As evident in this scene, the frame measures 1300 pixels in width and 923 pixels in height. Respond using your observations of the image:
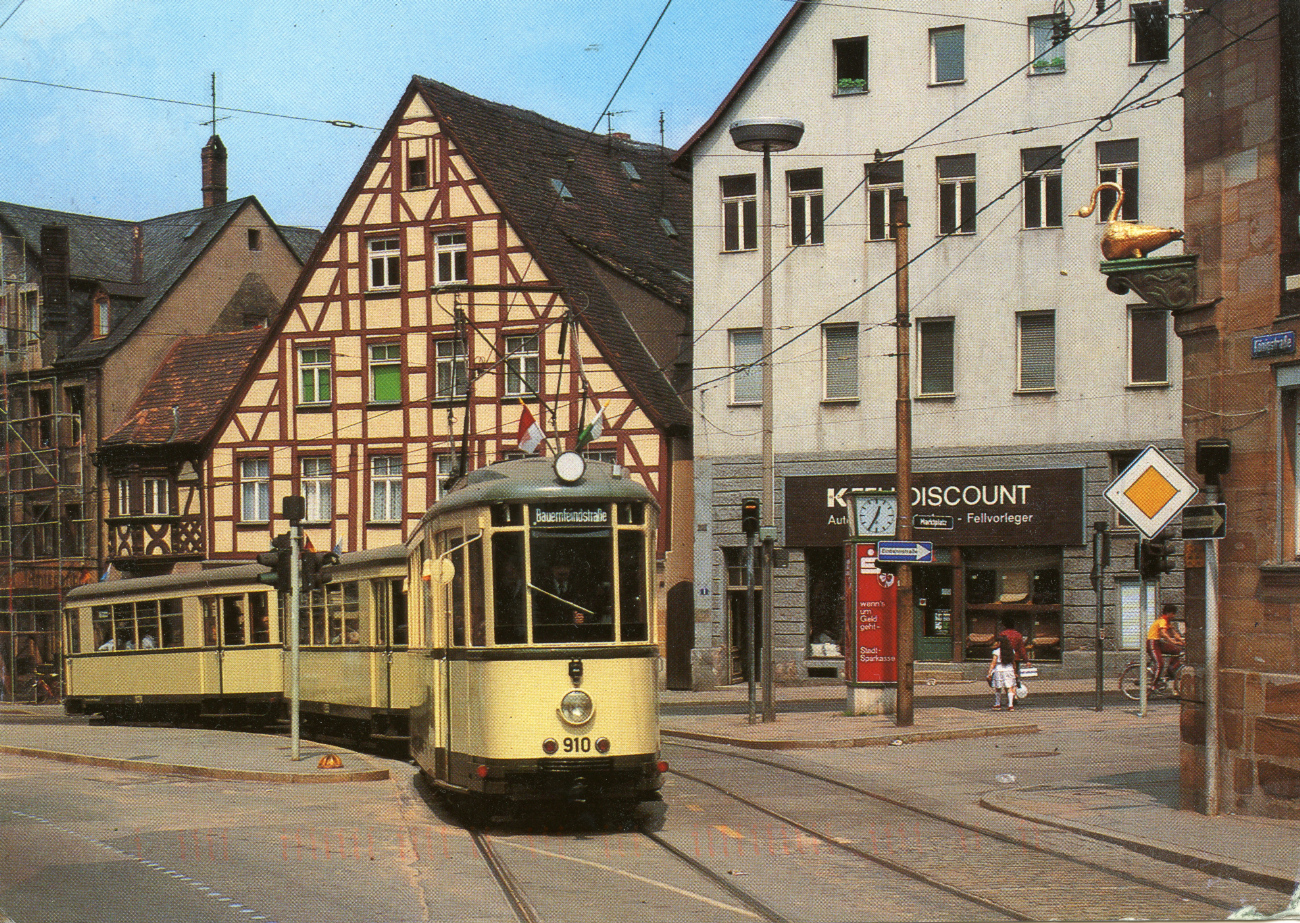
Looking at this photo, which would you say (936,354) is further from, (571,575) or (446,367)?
(571,575)

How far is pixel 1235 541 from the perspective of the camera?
46.2 ft

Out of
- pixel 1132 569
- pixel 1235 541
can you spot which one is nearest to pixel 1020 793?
pixel 1235 541

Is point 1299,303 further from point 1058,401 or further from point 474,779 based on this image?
point 1058,401

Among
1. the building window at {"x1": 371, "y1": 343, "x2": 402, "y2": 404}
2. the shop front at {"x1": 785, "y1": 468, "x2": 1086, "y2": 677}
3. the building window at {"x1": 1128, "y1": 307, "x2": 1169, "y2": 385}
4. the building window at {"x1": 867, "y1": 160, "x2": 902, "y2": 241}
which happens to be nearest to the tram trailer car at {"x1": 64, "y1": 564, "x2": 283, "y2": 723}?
the building window at {"x1": 371, "y1": 343, "x2": 402, "y2": 404}

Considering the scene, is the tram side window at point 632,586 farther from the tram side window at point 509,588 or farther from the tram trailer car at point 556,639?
the tram side window at point 509,588

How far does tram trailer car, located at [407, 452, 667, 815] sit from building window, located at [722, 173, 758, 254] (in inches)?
948

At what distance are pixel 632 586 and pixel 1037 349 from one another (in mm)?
22936

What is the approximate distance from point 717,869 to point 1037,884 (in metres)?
2.08

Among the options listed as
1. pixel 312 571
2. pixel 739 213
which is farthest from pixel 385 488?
pixel 312 571

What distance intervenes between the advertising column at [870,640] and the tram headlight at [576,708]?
12797mm

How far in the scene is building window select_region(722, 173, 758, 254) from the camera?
37875 mm

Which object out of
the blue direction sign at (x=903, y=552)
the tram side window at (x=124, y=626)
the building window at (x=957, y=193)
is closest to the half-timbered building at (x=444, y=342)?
the building window at (x=957, y=193)

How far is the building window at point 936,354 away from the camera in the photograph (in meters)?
36.1

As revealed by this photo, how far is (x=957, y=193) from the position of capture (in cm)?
3606
